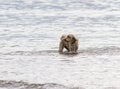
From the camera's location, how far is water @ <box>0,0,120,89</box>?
16016 millimetres

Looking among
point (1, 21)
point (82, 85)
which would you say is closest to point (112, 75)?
point (82, 85)

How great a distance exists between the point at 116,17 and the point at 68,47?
1565cm

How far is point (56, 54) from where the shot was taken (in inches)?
830

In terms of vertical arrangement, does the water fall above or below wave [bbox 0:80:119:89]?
above

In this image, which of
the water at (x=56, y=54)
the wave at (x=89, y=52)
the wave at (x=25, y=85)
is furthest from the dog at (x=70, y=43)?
the wave at (x=25, y=85)

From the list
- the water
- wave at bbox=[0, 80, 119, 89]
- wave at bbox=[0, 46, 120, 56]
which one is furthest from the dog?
wave at bbox=[0, 80, 119, 89]

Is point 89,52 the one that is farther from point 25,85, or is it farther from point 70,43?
point 25,85

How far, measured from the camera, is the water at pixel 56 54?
16.0 meters

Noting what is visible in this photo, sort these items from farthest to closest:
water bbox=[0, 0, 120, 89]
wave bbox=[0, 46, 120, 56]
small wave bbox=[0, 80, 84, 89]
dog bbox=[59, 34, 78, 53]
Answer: dog bbox=[59, 34, 78, 53] → wave bbox=[0, 46, 120, 56] → water bbox=[0, 0, 120, 89] → small wave bbox=[0, 80, 84, 89]

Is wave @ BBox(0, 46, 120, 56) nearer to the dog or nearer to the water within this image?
the water

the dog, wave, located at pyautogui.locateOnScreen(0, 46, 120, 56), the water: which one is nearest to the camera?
the water

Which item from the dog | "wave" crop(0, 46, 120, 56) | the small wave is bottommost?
the small wave

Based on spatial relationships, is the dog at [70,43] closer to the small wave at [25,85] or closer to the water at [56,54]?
the water at [56,54]

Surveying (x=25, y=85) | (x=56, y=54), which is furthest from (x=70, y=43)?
(x=25, y=85)
